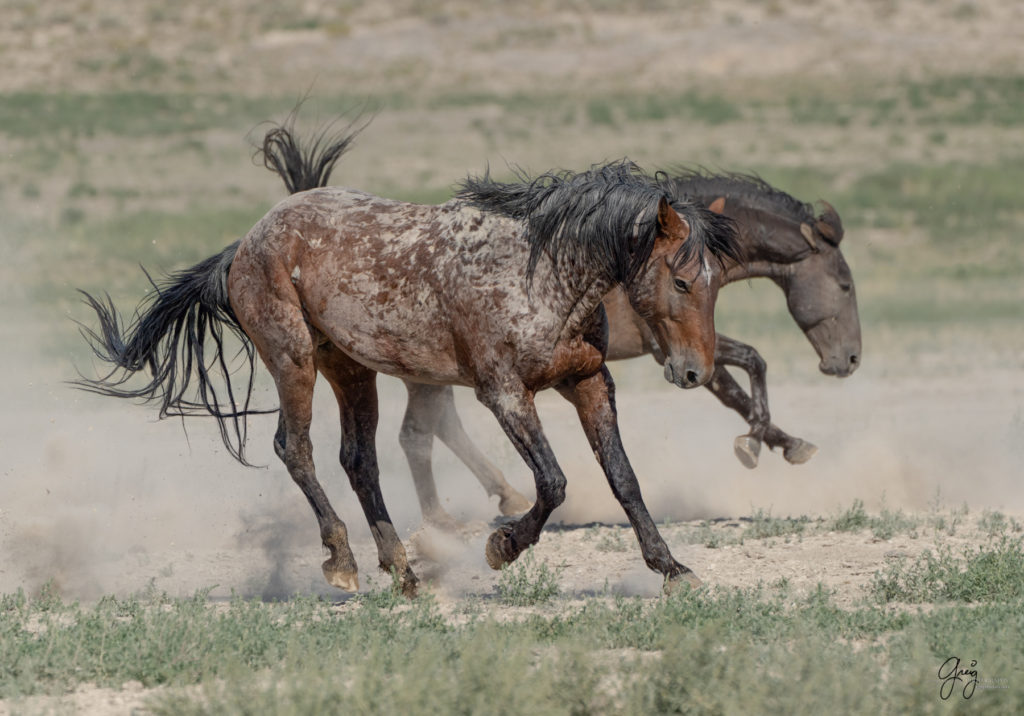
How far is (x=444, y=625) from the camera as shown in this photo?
5.45m

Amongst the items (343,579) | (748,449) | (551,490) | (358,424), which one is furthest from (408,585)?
(748,449)

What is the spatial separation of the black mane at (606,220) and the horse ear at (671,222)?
3 cm

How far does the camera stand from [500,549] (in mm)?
5887

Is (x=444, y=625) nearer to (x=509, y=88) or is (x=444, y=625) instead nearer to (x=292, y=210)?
(x=292, y=210)

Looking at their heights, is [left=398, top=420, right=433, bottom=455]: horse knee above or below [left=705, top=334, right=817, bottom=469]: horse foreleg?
below

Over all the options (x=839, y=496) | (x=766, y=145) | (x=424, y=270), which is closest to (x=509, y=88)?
(x=766, y=145)

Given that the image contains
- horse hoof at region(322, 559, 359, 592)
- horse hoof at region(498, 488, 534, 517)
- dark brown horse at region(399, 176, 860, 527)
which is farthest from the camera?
horse hoof at region(498, 488, 534, 517)

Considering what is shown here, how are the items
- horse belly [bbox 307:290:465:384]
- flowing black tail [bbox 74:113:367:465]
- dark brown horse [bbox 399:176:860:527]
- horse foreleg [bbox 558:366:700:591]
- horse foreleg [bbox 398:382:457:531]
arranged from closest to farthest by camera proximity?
horse foreleg [bbox 558:366:700:591]
horse belly [bbox 307:290:465:384]
flowing black tail [bbox 74:113:367:465]
dark brown horse [bbox 399:176:860:527]
horse foreleg [bbox 398:382:457:531]

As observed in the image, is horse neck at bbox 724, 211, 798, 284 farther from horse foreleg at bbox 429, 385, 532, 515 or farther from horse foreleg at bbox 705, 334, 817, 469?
horse foreleg at bbox 429, 385, 532, 515

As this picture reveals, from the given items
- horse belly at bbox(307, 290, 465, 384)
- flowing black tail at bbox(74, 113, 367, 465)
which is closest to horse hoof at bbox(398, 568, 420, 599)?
horse belly at bbox(307, 290, 465, 384)

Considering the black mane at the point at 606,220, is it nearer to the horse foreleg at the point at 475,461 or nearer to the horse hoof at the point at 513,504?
the horse foreleg at the point at 475,461

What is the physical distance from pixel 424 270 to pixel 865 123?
87.4 feet

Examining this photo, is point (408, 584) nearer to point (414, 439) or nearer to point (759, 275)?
point (414, 439)

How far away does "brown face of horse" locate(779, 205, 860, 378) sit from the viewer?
8195 mm
